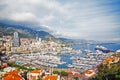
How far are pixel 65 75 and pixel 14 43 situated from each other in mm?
97924

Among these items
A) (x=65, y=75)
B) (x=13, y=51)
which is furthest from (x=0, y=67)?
(x=13, y=51)

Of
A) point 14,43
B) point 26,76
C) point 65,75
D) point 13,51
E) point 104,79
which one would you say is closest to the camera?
point 104,79

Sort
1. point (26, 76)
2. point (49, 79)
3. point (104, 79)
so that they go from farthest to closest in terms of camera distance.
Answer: point (26, 76) < point (49, 79) < point (104, 79)

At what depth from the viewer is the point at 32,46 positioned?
13800cm

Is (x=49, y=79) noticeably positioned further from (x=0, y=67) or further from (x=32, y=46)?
(x=32, y=46)

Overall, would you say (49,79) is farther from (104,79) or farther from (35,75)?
(104,79)

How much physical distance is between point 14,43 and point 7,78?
10839cm

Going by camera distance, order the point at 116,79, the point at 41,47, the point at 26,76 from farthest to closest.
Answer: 1. the point at 41,47
2. the point at 26,76
3. the point at 116,79

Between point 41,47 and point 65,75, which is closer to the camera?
point 65,75

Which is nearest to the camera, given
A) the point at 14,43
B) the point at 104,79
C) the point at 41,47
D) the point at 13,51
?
the point at 104,79

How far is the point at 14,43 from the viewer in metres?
134

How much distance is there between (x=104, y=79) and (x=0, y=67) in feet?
70.0

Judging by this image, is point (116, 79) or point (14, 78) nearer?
point (116, 79)

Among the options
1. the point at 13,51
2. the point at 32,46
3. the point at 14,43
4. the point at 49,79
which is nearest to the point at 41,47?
the point at 32,46
